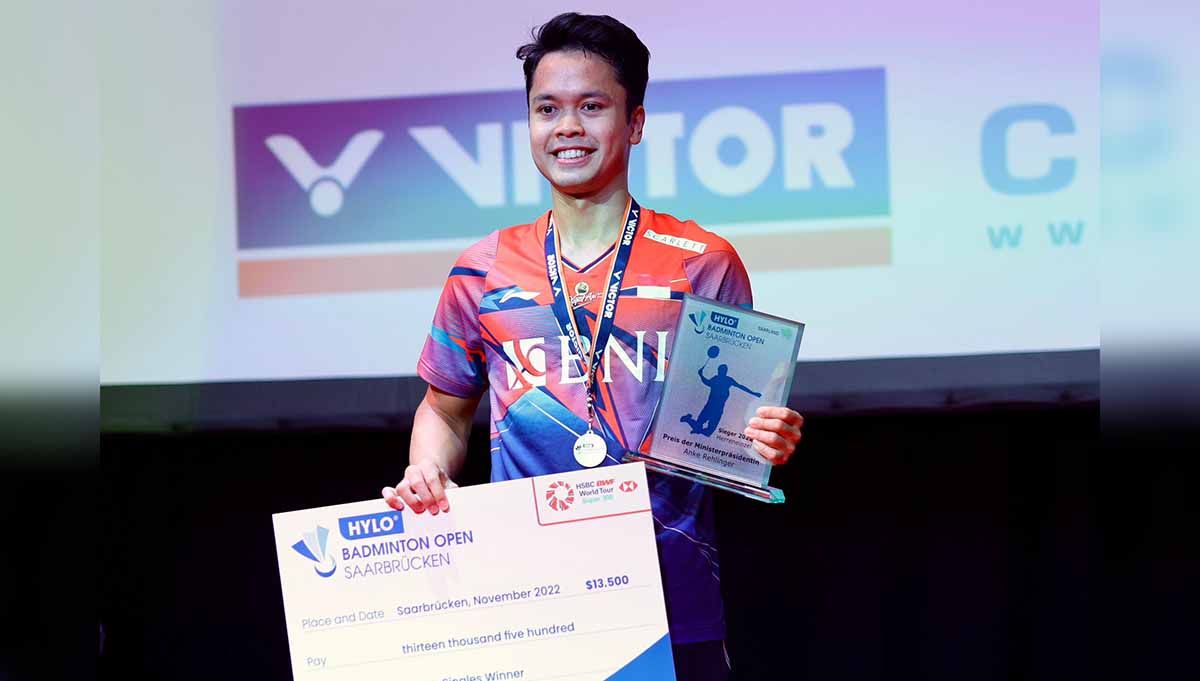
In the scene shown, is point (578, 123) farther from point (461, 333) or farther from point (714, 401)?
point (714, 401)

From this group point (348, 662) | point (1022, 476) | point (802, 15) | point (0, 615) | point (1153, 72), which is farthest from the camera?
point (1022, 476)

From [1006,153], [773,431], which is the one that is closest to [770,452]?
[773,431]

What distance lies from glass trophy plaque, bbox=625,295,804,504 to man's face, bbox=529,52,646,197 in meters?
0.35

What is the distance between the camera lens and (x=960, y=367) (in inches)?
133

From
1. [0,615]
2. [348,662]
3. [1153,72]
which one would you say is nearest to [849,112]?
[1153,72]

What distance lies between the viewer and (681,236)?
6.78ft

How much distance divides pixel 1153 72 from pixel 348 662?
2.54 m

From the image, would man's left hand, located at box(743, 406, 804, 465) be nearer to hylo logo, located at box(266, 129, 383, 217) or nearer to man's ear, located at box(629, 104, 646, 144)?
man's ear, located at box(629, 104, 646, 144)

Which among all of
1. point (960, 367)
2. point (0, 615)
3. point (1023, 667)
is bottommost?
point (1023, 667)

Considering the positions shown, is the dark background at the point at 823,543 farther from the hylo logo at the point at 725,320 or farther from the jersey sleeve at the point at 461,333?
the hylo logo at the point at 725,320

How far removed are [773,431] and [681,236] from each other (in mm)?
424

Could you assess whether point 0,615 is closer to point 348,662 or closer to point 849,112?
point 348,662

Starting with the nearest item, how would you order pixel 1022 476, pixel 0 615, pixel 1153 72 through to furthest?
pixel 0 615, pixel 1153 72, pixel 1022 476

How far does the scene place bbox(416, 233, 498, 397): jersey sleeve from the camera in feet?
6.92
